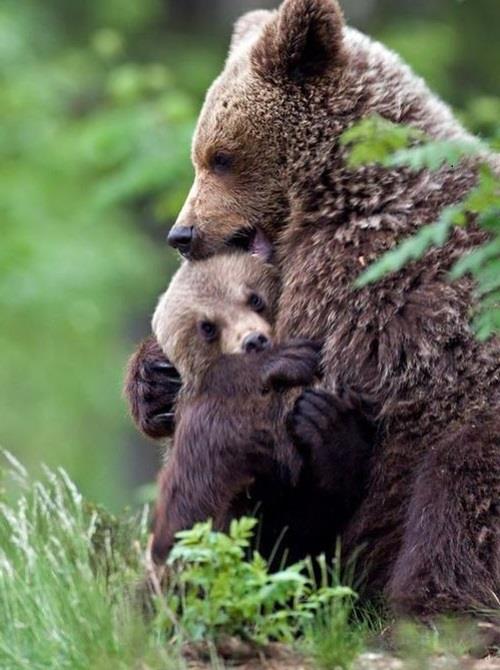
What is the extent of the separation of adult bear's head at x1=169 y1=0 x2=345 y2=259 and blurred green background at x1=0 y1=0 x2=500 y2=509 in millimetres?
5710

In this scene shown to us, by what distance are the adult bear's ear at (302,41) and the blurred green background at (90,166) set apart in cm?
577

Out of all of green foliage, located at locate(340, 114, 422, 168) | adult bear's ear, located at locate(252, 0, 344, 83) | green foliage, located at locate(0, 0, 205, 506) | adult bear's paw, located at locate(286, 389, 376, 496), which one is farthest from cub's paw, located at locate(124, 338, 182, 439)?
green foliage, located at locate(0, 0, 205, 506)

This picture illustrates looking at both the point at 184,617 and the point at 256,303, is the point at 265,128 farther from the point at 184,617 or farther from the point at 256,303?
the point at 184,617

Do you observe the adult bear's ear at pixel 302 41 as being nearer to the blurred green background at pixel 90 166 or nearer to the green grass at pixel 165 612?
the green grass at pixel 165 612

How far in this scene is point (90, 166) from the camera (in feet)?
46.8

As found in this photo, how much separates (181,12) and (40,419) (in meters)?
5.87

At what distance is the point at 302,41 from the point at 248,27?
0.99 metres

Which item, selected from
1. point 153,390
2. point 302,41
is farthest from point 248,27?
point 153,390

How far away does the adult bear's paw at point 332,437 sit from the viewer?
6.52 meters

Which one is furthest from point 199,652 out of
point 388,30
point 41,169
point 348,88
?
point 388,30

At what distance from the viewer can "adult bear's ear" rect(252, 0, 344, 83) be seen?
23.4 feet

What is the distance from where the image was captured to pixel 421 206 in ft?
22.2

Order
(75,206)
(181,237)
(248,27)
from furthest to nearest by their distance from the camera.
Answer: (75,206) < (248,27) < (181,237)

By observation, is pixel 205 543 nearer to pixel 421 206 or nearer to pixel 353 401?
pixel 353 401
